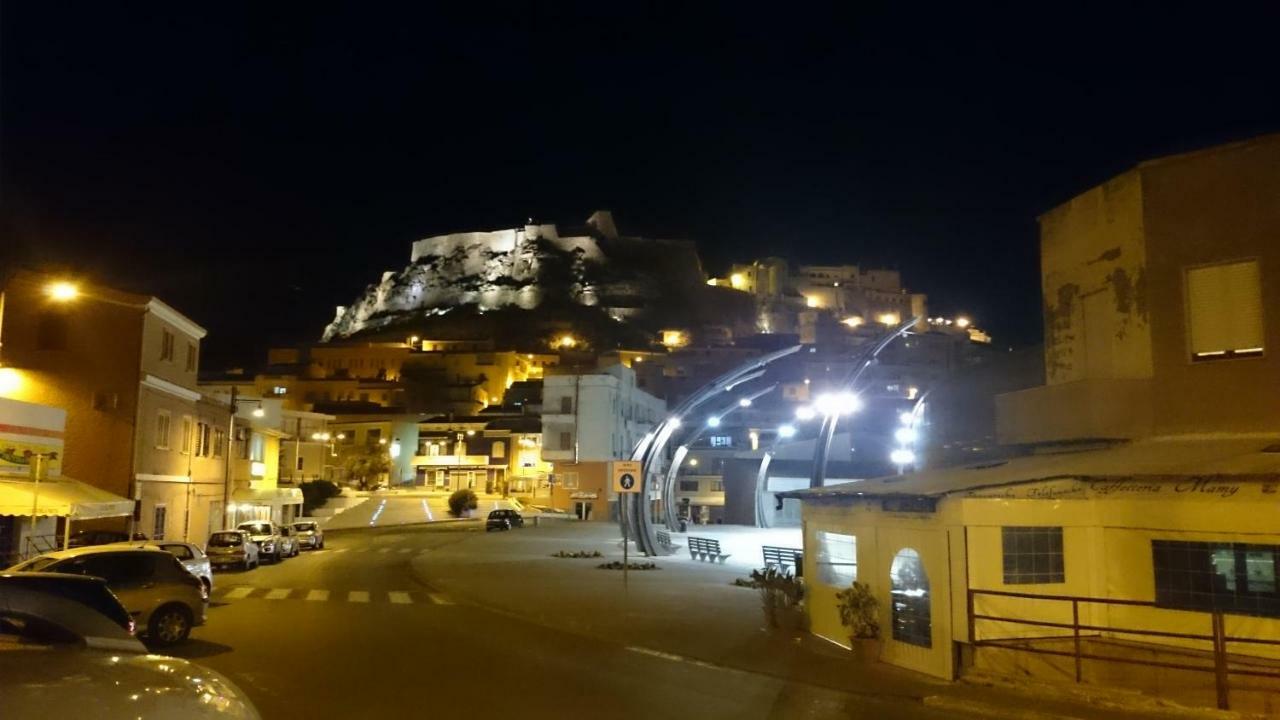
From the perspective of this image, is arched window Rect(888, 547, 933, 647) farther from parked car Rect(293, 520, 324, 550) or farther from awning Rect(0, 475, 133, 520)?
parked car Rect(293, 520, 324, 550)

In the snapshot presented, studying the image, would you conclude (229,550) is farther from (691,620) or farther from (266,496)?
(691,620)

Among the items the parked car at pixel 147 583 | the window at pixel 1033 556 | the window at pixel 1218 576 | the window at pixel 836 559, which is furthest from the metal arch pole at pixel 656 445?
the window at pixel 1218 576

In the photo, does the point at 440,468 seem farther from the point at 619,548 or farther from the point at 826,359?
the point at 619,548

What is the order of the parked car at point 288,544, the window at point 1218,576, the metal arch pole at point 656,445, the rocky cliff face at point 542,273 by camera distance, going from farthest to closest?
the rocky cliff face at point 542,273
the parked car at point 288,544
the metal arch pole at point 656,445
the window at point 1218,576

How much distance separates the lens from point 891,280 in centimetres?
14538

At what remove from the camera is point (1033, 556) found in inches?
510

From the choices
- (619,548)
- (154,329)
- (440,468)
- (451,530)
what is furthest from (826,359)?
(154,329)

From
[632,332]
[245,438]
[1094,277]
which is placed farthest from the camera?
[632,332]

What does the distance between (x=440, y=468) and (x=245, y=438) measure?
41874 millimetres

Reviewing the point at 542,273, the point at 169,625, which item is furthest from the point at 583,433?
the point at 542,273

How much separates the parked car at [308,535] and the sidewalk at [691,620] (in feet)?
26.2

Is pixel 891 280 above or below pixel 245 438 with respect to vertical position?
above

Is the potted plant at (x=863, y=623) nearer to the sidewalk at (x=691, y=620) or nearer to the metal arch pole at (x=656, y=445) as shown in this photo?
the sidewalk at (x=691, y=620)

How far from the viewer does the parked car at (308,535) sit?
4056 centimetres
